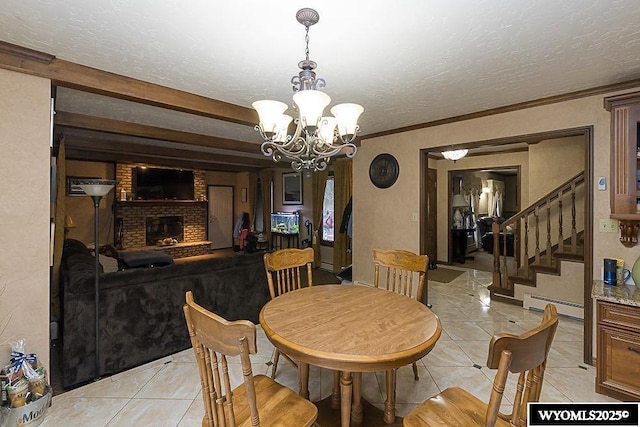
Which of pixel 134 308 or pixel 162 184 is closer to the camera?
pixel 134 308

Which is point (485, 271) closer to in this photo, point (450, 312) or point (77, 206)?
point (450, 312)

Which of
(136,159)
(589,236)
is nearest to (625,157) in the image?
(589,236)

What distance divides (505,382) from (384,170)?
344 centimetres

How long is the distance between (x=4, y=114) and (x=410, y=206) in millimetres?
3751

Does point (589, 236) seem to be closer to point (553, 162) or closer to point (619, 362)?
point (619, 362)

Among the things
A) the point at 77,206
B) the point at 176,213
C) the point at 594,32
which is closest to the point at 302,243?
the point at 176,213

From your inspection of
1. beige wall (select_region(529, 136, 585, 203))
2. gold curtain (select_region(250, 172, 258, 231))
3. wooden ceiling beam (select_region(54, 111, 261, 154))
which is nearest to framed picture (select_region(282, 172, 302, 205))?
gold curtain (select_region(250, 172, 258, 231))

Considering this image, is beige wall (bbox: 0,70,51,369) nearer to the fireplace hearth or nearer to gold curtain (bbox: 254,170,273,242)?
the fireplace hearth

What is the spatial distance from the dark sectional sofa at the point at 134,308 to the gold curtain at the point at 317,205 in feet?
10.8

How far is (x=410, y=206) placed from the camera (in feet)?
12.8

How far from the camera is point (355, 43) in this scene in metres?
1.79

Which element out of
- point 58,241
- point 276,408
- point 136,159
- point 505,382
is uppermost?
point 136,159

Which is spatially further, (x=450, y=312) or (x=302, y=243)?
(x=302, y=243)

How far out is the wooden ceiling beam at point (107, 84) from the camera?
1.89 metres
